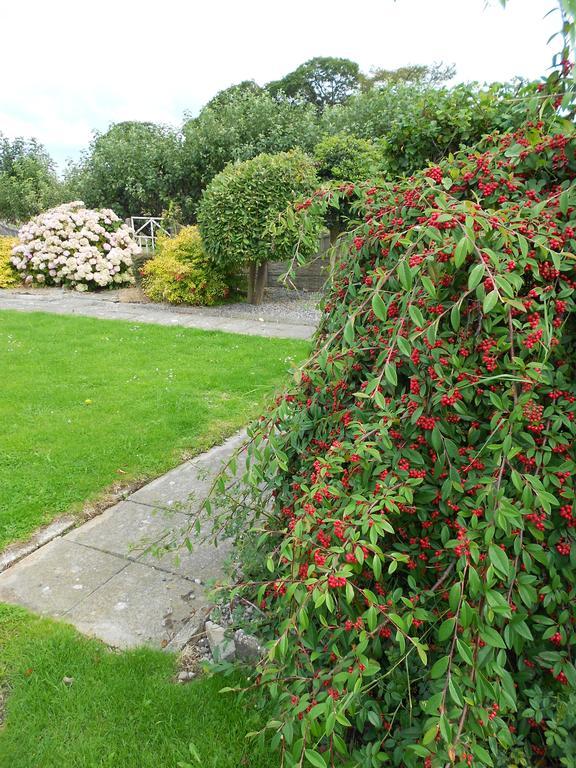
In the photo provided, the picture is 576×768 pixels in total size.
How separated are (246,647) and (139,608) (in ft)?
2.26

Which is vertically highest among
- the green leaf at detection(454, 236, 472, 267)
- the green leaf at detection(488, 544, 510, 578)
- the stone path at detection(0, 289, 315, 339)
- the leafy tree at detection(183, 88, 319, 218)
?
the leafy tree at detection(183, 88, 319, 218)

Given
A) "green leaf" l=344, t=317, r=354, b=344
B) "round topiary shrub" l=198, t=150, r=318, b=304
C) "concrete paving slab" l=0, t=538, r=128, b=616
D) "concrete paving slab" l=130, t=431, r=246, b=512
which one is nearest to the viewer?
"green leaf" l=344, t=317, r=354, b=344

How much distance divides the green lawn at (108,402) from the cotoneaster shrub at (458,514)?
0.74 metres

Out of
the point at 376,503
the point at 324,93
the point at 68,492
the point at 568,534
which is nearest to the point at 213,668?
the point at 376,503

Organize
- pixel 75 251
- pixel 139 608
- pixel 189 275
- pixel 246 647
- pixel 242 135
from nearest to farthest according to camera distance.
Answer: pixel 246 647 → pixel 139 608 → pixel 189 275 → pixel 75 251 → pixel 242 135

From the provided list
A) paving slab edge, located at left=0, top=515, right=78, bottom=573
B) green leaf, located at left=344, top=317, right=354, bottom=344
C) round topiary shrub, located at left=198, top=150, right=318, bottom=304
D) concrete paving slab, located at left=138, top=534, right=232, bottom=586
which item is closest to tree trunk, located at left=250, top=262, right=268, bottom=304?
round topiary shrub, located at left=198, top=150, right=318, bottom=304

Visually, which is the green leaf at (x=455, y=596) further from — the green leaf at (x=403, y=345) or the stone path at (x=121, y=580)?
the stone path at (x=121, y=580)

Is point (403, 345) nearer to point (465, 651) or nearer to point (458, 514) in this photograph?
point (458, 514)

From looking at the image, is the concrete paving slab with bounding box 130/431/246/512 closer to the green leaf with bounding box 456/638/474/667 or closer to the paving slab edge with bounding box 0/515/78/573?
the paving slab edge with bounding box 0/515/78/573

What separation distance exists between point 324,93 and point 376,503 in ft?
127

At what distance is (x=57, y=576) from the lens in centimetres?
282

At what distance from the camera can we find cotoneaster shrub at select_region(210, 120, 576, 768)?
126 centimetres

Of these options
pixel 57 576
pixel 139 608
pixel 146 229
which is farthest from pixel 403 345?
pixel 146 229

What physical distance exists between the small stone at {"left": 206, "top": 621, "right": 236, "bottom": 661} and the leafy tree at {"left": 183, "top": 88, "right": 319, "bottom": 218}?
12644mm
